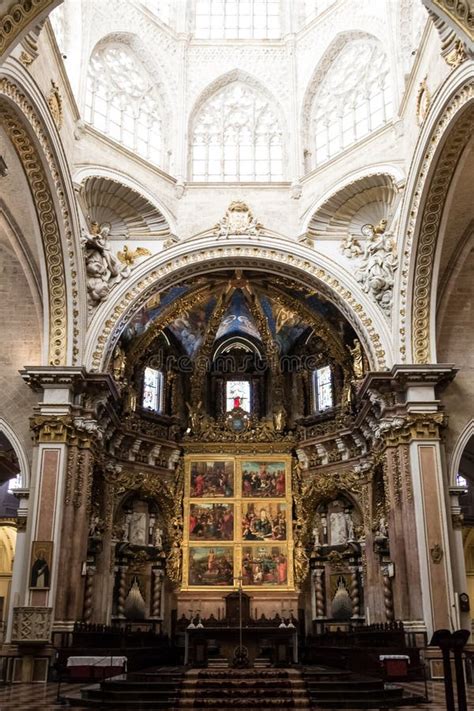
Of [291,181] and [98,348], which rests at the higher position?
[291,181]

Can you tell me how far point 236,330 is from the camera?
1188 inches

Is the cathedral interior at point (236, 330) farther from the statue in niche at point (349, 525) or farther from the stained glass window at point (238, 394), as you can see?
the statue in niche at point (349, 525)

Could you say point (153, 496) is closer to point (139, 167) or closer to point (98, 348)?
point (98, 348)

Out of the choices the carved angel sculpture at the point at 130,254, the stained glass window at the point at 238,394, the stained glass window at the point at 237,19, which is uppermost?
the stained glass window at the point at 237,19

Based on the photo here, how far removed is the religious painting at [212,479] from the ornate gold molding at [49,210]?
820 centimetres

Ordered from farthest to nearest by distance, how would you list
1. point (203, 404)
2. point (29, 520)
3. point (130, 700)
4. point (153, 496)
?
point (203, 404) < point (153, 496) < point (29, 520) < point (130, 700)

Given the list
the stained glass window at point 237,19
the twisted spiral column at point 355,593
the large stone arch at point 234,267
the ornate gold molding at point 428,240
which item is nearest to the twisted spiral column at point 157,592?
the twisted spiral column at point 355,593

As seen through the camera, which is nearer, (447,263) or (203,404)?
(447,263)

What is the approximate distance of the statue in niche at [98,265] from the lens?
21734 mm

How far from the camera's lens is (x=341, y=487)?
2572 centimetres

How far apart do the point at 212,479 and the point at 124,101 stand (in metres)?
12.9

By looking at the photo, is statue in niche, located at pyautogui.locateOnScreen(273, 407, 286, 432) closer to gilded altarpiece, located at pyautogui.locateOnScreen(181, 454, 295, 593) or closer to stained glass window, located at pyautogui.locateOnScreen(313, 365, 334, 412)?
gilded altarpiece, located at pyautogui.locateOnScreen(181, 454, 295, 593)

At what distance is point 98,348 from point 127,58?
9667 mm

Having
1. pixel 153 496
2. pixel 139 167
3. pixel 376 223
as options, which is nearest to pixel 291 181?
pixel 376 223
